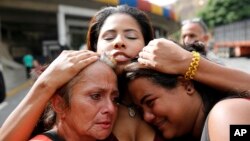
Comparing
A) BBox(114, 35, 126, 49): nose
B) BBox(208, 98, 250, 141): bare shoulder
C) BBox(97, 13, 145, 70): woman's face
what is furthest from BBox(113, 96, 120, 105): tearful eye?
BBox(208, 98, 250, 141): bare shoulder

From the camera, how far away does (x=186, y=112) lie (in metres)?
2.02

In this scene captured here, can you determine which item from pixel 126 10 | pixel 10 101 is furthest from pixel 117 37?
pixel 10 101

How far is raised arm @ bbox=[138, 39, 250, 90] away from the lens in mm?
1958

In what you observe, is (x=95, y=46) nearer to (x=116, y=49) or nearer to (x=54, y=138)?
(x=116, y=49)

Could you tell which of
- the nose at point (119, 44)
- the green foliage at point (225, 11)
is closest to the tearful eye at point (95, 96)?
the nose at point (119, 44)

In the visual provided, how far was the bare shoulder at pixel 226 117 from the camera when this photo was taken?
157cm

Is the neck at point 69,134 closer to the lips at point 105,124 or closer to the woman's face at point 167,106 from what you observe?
the lips at point 105,124

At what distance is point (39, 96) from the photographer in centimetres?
198

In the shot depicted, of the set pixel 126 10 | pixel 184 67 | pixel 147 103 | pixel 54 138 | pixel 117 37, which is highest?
pixel 126 10

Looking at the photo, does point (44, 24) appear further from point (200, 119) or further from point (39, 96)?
point (200, 119)

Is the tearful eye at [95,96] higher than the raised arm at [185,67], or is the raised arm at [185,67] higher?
the raised arm at [185,67]

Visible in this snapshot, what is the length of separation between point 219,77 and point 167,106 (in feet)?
1.01

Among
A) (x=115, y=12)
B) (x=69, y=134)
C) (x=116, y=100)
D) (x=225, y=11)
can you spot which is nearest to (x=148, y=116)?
(x=116, y=100)

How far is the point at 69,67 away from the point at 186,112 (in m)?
0.66
